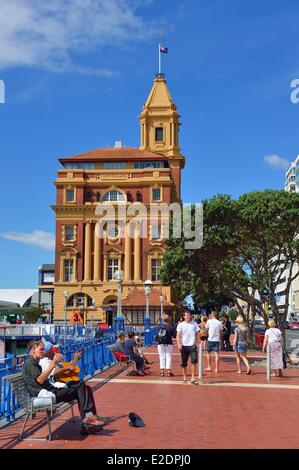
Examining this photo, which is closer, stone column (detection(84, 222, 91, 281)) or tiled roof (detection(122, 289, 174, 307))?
tiled roof (detection(122, 289, 174, 307))

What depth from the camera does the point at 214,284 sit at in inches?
999

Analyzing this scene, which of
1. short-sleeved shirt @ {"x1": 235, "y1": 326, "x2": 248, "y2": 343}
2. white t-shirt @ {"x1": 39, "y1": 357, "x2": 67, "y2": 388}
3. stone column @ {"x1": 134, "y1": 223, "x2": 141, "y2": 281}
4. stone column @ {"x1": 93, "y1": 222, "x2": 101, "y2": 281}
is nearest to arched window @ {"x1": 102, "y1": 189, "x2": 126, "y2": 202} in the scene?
stone column @ {"x1": 93, "y1": 222, "x2": 101, "y2": 281}

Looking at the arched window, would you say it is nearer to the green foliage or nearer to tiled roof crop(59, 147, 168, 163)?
tiled roof crop(59, 147, 168, 163)

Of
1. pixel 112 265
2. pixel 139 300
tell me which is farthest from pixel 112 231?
pixel 139 300

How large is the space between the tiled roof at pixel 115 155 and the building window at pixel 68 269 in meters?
13.2

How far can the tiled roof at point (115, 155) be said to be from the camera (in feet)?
251

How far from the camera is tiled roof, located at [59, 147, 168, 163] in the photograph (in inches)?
3014

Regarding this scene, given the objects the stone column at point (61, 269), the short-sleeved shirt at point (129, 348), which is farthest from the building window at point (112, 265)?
the short-sleeved shirt at point (129, 348)

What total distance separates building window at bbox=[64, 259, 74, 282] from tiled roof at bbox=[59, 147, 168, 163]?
1322cm

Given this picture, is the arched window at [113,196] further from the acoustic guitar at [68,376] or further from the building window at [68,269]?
the acoustic guitar at [68,376]

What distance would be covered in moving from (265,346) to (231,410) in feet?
21.2
